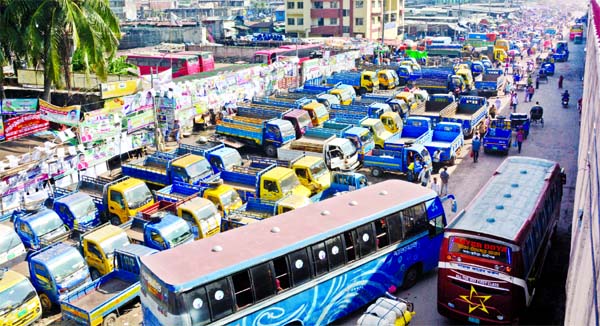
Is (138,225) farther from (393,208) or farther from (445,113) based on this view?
(445,113)

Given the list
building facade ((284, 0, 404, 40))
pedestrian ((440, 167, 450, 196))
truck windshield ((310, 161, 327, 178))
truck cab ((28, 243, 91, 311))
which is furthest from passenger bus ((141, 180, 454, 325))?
building facade ((284, 0, 404, 40))

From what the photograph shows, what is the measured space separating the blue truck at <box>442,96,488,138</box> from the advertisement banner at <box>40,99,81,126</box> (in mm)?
19400

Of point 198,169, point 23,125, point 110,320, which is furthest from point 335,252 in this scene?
point 23,125

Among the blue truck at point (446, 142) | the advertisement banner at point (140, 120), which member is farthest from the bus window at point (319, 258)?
the advertisement banner at point (140, 120)

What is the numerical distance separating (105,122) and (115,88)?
8121 millimetres

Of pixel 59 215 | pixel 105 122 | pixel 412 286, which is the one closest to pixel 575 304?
pixel 412 286

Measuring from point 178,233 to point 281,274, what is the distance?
5.69 meters

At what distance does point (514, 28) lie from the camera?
115 meters

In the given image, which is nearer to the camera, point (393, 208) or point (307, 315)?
point (307, 315)

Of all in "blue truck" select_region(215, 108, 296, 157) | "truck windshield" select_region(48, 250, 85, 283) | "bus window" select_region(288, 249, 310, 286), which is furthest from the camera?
"blue truck" select_region(215, 108, 296, 157)

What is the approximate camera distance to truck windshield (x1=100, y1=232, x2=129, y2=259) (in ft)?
53.7

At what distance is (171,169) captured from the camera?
75.7ft

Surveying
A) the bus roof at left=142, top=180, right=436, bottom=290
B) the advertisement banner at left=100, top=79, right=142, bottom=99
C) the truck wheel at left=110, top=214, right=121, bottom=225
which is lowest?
the truck wheel at left=110, top=214, right=121, bottom=225

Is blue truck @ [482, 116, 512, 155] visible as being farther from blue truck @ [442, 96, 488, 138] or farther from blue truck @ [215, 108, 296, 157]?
blue truck @ [215, 108, 296, 157]
